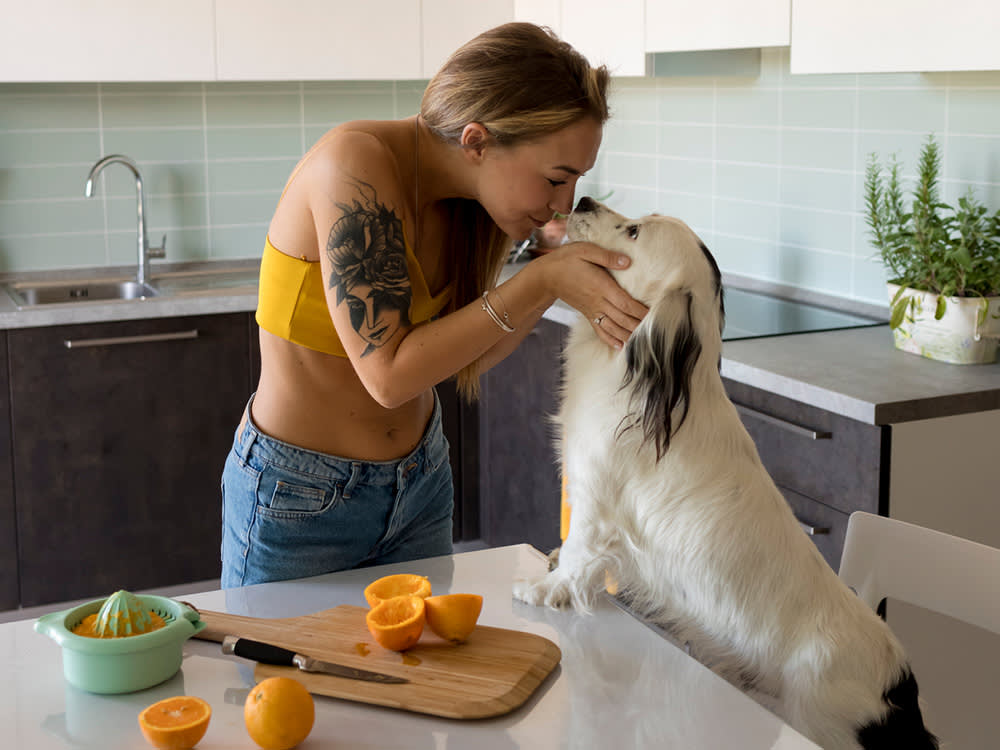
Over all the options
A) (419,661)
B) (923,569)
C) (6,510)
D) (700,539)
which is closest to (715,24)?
(923,569)

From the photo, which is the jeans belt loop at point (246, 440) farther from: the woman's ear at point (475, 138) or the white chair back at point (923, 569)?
the white chair back at point (923, 569)

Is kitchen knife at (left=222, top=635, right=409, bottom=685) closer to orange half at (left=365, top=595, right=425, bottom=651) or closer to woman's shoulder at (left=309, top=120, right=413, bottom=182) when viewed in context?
orange half at (left=365, top=595, right=425, bottom=651)

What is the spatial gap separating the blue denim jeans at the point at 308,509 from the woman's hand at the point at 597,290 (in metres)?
0.37

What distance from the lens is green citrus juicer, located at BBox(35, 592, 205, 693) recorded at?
3.67ft

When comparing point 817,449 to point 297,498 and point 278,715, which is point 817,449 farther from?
point 278,715

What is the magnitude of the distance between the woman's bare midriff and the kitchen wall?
1679mm

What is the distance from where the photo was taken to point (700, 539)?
138 cm

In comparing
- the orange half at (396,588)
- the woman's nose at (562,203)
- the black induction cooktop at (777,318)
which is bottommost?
the orange half at (396,588)

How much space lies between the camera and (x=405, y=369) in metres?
1.42

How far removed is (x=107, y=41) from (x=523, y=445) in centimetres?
174

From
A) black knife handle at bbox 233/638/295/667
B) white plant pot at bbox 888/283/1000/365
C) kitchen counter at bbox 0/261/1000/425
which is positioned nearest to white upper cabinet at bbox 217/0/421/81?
kitchen counter at bbox 0/261/1000/425

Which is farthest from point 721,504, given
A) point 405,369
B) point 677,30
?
point 677,30

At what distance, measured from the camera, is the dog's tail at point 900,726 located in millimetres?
1297

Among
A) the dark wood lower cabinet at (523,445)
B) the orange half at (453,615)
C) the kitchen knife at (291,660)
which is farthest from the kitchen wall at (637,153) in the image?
the kitchen knife at (291,660)
